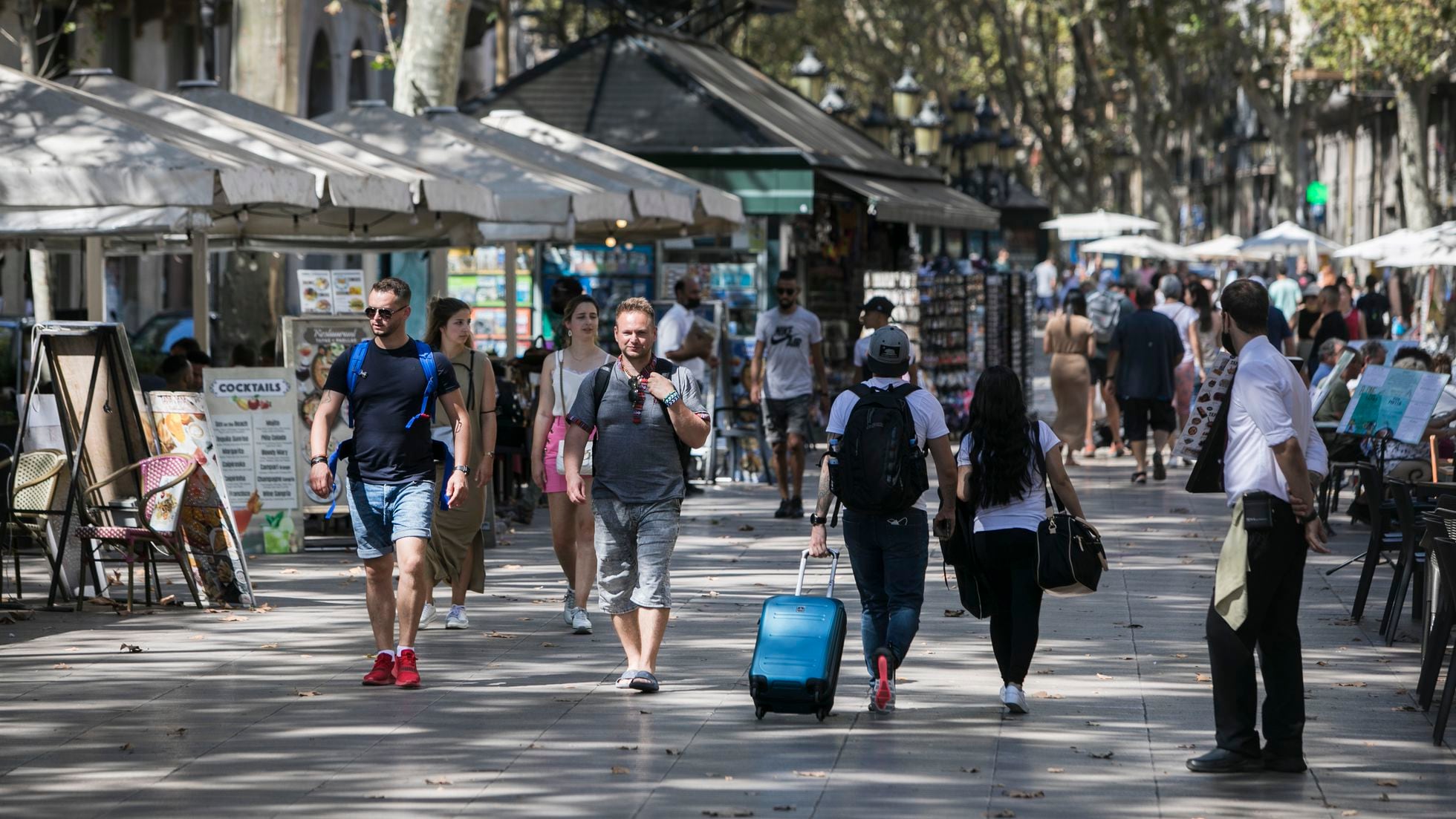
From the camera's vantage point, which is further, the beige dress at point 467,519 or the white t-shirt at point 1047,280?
the white t-shirt at point 1047,280

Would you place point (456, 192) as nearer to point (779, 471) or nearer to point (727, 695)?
point (779, 471)

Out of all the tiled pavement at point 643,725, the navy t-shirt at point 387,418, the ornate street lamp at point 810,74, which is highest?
the ornate street lamp at point 810,74

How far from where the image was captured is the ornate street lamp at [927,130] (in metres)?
29.7

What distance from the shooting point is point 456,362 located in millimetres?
10531

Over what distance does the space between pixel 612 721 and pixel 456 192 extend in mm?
7064

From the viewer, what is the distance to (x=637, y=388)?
841cm

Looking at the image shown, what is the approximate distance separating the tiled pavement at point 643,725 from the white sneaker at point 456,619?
0.15 meters

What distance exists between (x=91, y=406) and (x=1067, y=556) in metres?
5.84

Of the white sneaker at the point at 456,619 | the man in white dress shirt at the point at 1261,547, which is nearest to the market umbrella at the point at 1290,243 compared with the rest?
the white sneaker at the point at 456,619

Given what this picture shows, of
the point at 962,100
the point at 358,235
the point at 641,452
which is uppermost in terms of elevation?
the point at 962,100

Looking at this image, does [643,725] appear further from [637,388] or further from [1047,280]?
[1047,280]

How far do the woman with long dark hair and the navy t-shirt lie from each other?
2.27m

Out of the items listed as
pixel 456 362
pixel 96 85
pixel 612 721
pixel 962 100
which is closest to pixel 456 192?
pixel 96 85

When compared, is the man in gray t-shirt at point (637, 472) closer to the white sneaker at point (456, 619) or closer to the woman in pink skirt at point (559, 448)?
the woman in pink skirt at point (559, 448)
